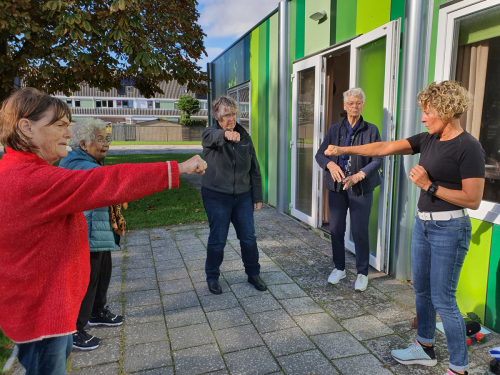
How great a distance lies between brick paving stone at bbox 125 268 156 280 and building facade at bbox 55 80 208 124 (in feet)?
227

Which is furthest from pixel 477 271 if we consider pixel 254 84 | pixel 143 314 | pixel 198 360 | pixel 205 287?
pixel 254 84

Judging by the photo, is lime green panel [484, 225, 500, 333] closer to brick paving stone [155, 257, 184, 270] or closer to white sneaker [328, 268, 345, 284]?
white sneaker [328, 268, 345, 284]

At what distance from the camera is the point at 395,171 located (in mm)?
4102

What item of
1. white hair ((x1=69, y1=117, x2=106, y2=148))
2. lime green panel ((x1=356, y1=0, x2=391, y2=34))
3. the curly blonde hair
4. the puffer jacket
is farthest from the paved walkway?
lime green panel ((x1=356, y1=0, x2=391, y2=34))

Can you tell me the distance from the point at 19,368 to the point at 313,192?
447 cm

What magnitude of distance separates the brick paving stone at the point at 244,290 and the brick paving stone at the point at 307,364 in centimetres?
112


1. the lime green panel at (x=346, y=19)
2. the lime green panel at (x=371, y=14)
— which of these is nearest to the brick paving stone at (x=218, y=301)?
the lime green panel at (x=371, y=14)

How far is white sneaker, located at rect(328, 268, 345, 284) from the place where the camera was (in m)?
4.09

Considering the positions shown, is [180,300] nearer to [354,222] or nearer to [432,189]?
[354,222]

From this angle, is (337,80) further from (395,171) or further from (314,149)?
(395,171)

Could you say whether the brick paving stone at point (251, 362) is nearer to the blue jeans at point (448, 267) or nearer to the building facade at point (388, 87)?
the blue jeans at point (448, 267)

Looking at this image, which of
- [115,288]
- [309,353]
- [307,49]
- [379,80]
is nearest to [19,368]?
[115,288]

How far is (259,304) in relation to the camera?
3.64 m

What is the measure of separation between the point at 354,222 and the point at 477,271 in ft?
3.83
